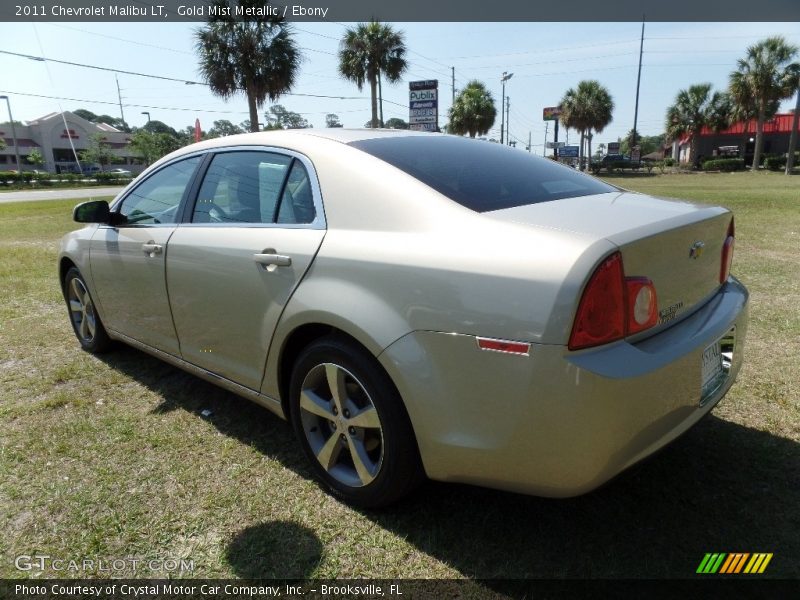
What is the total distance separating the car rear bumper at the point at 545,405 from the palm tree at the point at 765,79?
2017 inches

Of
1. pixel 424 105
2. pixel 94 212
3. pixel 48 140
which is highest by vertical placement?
pixel 48 140

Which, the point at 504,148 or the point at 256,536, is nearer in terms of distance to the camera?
the point at 256,536

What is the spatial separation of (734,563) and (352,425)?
1.46m

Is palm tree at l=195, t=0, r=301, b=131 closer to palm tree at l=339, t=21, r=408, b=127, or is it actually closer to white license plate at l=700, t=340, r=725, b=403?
palm tree at l=339, t=21, r=408, b=127

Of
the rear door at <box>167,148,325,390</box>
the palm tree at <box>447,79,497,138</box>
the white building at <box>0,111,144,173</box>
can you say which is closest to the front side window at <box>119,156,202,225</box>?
the rear door at <box>167,148,325,390</box>

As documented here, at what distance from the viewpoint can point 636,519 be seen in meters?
2.21

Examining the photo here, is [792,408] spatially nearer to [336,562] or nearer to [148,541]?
[336,562]

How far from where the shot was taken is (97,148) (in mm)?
69625

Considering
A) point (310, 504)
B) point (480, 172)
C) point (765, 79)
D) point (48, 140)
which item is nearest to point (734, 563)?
point (310, 504)

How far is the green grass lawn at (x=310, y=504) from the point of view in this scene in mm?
2049

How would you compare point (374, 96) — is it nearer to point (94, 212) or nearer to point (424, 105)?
point (424, 105)

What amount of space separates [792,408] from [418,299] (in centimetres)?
245

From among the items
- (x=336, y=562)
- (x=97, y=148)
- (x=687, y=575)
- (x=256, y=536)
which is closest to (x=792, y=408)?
(x=687, y=575)

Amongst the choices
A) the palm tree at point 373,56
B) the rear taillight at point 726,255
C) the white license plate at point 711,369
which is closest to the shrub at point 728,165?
the palm tree at point 373,56
